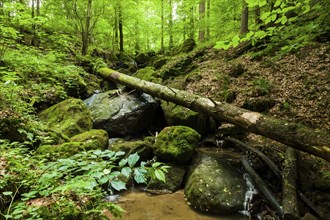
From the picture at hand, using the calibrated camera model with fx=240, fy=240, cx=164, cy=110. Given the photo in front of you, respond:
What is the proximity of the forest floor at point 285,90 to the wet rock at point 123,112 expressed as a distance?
198cm

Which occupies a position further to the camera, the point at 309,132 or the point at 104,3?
the point at 104,3

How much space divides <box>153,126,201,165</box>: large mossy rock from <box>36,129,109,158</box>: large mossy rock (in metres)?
1.53

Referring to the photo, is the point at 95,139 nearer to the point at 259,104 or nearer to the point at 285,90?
the point at 259,104

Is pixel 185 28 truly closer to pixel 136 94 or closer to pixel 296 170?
pixel 136 94

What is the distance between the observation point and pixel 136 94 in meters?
10.1

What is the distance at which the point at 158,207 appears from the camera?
518 centimetres


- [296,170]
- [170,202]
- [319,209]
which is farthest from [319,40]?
[170,202]

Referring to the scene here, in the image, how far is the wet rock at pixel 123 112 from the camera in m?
8.89

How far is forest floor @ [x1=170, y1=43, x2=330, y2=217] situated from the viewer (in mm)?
5344

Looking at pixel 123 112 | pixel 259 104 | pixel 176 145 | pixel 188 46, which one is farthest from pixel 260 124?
pixel 188 46

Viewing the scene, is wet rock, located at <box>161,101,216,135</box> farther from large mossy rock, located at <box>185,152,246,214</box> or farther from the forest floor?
large mossy rock, located at <box>185,152,246,214</box>

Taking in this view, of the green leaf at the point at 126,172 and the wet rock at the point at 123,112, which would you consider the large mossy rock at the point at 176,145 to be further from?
the green leaf at the point at 126,172

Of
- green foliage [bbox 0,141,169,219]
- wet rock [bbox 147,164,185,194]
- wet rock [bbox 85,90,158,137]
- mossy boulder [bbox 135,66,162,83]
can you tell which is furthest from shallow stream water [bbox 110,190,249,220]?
mossy boulder [bbox 135,66,162,83]

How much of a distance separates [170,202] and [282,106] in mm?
4406
